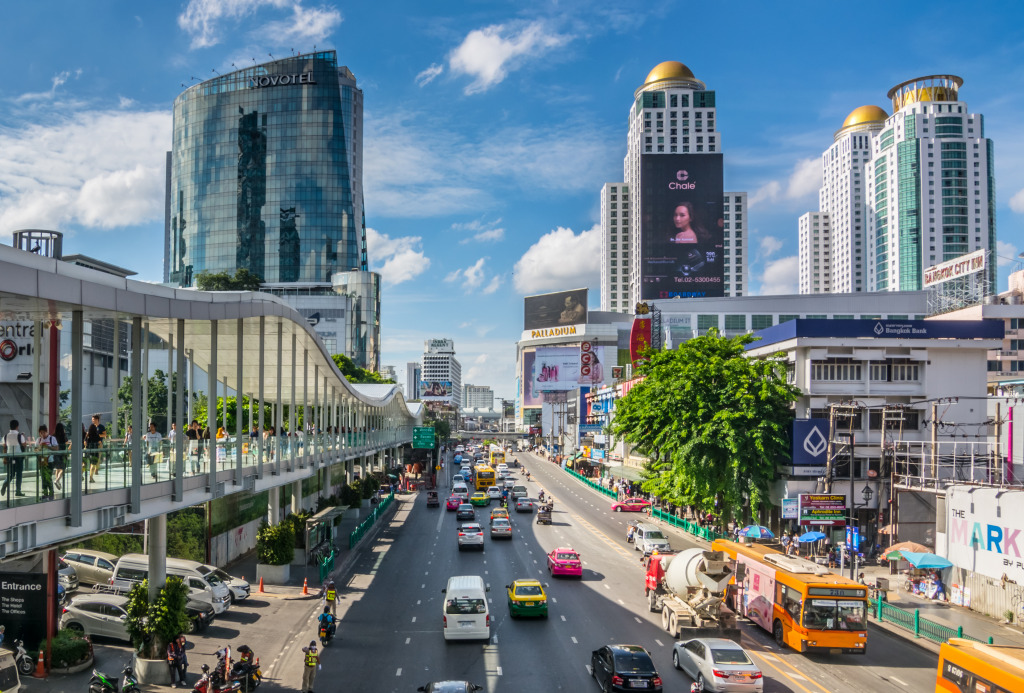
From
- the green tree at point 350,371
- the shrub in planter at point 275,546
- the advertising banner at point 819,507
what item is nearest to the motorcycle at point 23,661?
the shrub in planter at point 275,546

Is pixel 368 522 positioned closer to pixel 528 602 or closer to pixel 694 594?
pixel 528 602

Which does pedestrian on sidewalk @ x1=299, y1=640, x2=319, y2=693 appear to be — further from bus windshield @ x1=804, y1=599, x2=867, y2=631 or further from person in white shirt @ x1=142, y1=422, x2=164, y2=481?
bus windshield @ x1=804, y1=599, x2=867, y2=631

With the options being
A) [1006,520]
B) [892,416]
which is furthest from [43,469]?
[892,416]

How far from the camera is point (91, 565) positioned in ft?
112

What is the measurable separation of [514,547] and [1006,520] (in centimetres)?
2564

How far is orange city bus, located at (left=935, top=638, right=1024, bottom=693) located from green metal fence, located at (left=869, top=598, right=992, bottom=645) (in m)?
7.33

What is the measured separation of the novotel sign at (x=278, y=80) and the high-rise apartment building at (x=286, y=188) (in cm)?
22

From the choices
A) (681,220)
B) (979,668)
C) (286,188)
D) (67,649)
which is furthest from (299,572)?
(681,220)

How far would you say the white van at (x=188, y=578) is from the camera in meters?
29.0

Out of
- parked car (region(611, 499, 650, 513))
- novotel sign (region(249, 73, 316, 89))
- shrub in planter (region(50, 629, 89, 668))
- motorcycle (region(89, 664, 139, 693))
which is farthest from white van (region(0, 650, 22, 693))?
Answer: novotel sign (region(249, 73, 316, 89))

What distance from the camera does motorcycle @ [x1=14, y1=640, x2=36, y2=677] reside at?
21406 mm

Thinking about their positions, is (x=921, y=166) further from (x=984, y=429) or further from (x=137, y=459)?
(x=137, y=459)

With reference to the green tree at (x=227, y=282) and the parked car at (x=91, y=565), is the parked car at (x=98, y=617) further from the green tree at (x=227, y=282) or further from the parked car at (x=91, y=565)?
the green tree at (x=227, y=282)

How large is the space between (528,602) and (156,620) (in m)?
12.5
